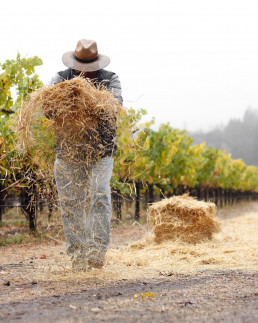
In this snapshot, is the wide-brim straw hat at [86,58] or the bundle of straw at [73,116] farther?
the wide-brim straw hat at [86,58]

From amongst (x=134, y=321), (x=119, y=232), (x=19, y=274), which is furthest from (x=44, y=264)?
(x=119, y=232)

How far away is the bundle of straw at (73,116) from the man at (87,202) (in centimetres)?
5

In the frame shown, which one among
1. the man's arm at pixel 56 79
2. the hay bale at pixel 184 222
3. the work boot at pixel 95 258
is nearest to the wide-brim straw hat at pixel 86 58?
the man's arm at pixel 56 79

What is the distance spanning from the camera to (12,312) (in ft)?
8.14

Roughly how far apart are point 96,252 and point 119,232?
5.52 meters

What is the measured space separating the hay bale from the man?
2825 mm

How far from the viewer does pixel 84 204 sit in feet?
12.7

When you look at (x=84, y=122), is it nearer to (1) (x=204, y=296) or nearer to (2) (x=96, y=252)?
(2) (x=96, y=252)

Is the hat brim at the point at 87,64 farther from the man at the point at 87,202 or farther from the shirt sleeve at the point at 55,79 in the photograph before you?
the shirt sleeve at the point at 55,79

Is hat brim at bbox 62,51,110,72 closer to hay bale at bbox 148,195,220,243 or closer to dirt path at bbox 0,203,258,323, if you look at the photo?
dirt path at bbox 0,203,258,323

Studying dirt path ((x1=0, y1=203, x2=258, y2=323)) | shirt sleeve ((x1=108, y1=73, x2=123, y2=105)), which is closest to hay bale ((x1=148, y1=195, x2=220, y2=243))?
dirt path ((x1=0, y1=203, x2=258, y2=323))

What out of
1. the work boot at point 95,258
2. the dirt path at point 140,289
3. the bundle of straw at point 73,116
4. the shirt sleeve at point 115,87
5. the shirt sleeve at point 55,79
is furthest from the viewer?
the shirt sleeve at point 55,79

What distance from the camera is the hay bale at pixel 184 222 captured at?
6.59 metres

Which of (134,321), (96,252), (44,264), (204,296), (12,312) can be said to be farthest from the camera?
(44,264)
